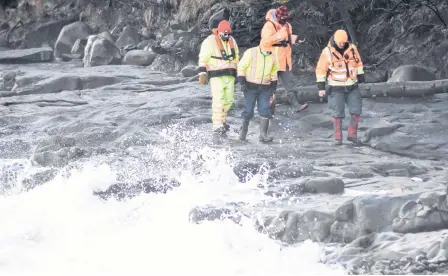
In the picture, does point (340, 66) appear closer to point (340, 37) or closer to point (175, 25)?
point (340, 37)

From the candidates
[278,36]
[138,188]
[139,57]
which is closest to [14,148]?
[138,188]

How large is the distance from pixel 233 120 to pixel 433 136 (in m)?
3.60

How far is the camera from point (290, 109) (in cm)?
1565

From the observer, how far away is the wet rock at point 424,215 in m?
8.33

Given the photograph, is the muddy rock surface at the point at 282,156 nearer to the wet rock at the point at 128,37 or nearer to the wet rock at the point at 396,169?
the wet rock at the point at 396,169

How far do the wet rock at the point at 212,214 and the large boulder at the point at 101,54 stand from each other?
14.4 metres

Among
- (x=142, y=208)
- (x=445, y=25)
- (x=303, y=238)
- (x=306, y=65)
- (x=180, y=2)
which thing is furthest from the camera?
(x=180, y=2)

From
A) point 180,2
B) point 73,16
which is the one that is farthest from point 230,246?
point 73,16

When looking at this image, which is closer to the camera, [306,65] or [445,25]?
[445,25]

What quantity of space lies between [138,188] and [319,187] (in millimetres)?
2337

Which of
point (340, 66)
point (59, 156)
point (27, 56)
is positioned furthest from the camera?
point (27, 56)

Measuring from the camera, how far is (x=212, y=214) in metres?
9.63

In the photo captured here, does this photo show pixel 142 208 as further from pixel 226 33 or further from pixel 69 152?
pixel 226 33

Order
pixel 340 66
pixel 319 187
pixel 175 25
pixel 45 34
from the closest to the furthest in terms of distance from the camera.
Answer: pixel 319 187 → pixel 340 66 → pixel 175 25 → pixel 45 34
